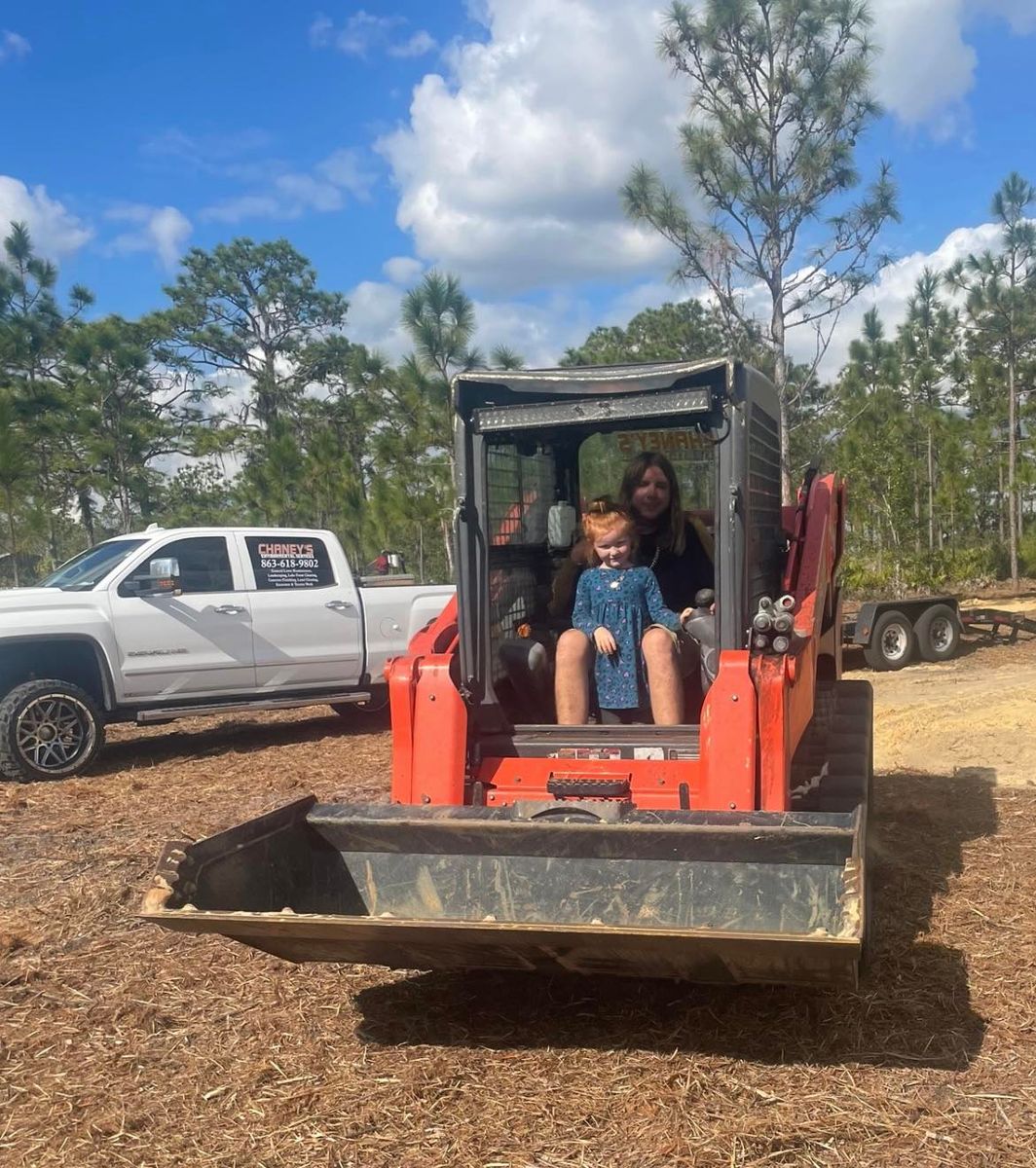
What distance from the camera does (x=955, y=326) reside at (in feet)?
94.7

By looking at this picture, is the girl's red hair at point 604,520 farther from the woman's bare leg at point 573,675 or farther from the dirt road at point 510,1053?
the dirt road at point 510,1053

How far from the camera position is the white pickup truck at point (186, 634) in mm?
8875

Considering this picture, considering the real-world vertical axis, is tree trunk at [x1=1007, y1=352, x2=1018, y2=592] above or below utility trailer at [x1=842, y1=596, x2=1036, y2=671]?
above

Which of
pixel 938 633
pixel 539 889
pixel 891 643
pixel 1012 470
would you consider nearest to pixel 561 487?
pixel 539 889

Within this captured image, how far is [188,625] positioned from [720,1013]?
6632mm

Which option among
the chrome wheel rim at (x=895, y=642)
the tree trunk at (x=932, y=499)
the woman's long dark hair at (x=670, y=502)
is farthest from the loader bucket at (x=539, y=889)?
the tree trunk at (x=932, y=499)

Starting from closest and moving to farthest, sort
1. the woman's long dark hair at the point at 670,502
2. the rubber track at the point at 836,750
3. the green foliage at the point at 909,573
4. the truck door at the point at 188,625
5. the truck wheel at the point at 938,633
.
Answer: the rubber track at the point at 836,750 → the woman's long dark hair at the point at 670,502 → the truck door at the point at 188,625 → the truck wheel at the point at 938,633 → the green foliage at the point at 909,573

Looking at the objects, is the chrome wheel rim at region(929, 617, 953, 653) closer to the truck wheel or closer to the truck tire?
the truck wheel

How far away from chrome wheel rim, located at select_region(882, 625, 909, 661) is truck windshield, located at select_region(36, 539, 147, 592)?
8.86 metres

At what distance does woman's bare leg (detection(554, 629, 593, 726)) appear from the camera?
16.0 feet

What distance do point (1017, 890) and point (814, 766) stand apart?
1.05 metres

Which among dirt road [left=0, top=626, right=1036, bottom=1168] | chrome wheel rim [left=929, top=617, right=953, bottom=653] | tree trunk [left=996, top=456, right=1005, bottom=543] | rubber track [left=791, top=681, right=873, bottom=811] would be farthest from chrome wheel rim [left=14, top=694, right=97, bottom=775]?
tree trunk [left=996, top=456, right=1005, bottom=543]

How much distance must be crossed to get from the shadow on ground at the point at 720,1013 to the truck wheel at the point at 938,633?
994cm

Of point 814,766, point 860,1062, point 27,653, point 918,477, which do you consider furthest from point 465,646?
point 918,477
